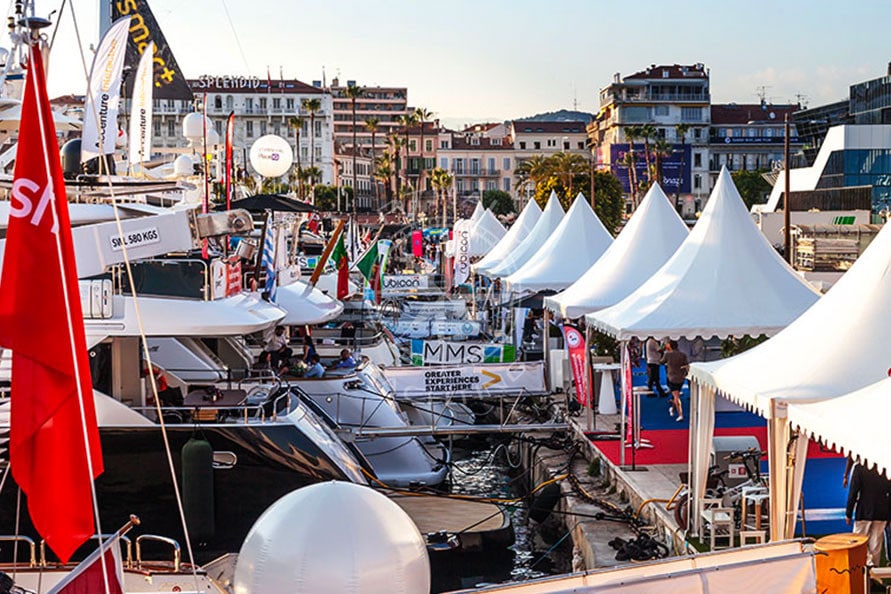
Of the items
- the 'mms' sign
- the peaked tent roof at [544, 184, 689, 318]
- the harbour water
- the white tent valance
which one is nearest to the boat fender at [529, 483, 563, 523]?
the harbour water

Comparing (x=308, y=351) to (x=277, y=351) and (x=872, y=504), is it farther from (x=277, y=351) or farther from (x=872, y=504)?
(x=872, y=504)

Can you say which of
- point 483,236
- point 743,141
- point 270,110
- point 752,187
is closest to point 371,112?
point 270,110

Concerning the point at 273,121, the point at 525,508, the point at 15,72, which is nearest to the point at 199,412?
the point at 525,508

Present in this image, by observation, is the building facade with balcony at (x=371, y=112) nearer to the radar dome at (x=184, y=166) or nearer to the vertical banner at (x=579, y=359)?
the radar dome at (x=184, y=166)

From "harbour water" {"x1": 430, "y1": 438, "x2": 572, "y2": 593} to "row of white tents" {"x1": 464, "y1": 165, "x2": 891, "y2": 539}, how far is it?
310 centimetres

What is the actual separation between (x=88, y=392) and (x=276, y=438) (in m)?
8.34

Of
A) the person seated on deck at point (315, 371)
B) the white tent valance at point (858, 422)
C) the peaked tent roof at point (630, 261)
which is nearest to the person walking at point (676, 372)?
the peaked tent roof at point (630, 261)

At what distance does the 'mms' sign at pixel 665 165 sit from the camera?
374ft

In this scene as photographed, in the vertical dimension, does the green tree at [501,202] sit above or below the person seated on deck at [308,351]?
above

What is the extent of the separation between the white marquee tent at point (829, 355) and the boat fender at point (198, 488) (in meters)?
6.12

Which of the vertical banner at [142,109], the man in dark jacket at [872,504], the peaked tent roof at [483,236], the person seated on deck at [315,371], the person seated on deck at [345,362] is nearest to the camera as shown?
the man in dark jacket at [872,504]

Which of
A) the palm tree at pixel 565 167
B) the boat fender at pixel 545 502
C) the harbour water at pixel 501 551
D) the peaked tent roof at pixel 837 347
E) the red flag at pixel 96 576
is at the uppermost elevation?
the palm tree at pixel 565 167

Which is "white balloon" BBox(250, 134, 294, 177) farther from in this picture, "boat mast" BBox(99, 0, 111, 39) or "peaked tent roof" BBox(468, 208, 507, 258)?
"peaked tent roof" BBox(468, 208, 507, 258)

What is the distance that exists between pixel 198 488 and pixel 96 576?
776 cm
